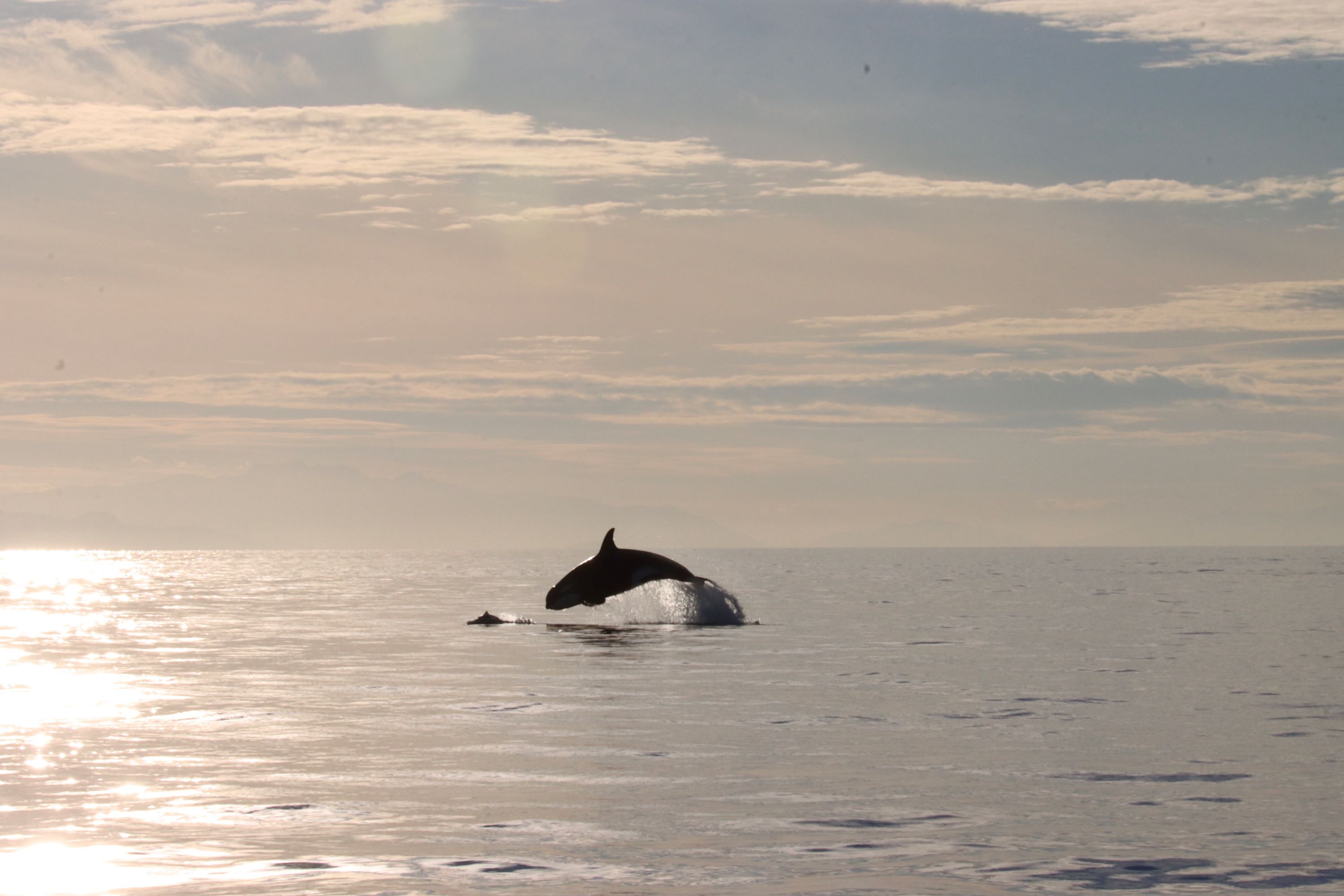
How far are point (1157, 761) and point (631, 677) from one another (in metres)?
12.3

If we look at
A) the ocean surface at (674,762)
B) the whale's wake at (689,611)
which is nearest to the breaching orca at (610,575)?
the ocean surface at (674,762)

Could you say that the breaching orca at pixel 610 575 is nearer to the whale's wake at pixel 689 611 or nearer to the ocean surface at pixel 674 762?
the ocean surface at pixel 674 762

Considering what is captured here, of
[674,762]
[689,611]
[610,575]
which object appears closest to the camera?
[674,762]

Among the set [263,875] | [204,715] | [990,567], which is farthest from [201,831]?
[990,567]

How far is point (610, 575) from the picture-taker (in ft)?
132

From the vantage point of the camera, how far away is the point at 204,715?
21.6m

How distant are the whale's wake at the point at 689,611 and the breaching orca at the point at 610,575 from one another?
2.57 m

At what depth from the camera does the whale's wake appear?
45.4 meters

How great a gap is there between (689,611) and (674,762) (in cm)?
2981

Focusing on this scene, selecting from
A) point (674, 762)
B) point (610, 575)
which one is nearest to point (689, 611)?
point (610, 575)

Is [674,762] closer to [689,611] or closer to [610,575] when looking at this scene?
[610,575]

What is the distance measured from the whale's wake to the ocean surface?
5415 mm

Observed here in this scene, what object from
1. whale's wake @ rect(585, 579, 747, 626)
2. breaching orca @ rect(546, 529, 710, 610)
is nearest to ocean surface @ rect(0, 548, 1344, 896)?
breaching orca @ rect(546, 529, 710, 610)

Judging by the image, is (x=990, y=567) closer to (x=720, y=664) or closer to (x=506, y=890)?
(x=720, y=664)
